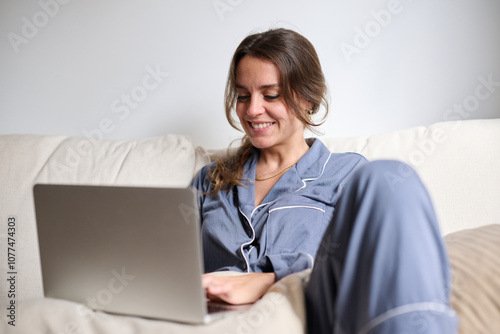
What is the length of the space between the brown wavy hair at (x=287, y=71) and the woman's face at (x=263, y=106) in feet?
0.06

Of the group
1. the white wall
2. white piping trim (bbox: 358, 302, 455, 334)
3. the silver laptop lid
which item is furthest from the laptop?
the white wall

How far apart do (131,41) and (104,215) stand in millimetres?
1321

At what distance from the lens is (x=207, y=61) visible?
1.98 metres

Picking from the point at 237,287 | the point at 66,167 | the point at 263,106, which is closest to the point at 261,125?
the point at 263,106

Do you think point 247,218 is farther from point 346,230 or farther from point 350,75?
point 350,75

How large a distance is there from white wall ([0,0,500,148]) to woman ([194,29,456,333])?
1.27 ft

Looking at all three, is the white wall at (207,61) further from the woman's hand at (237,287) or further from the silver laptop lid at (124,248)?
the silver laptop lid at (124,248)

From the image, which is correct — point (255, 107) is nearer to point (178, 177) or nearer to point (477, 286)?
point (178, 177)

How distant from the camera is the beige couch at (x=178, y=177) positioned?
0.93 metres

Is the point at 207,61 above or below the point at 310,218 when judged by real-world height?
above

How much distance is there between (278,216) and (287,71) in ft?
1.42

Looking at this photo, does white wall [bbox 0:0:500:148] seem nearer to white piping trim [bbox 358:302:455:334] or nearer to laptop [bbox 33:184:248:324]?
laptop [bbox 33:184:248:324]

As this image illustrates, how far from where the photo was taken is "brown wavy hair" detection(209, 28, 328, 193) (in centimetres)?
145

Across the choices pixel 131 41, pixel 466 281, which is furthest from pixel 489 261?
pixel 131 41
